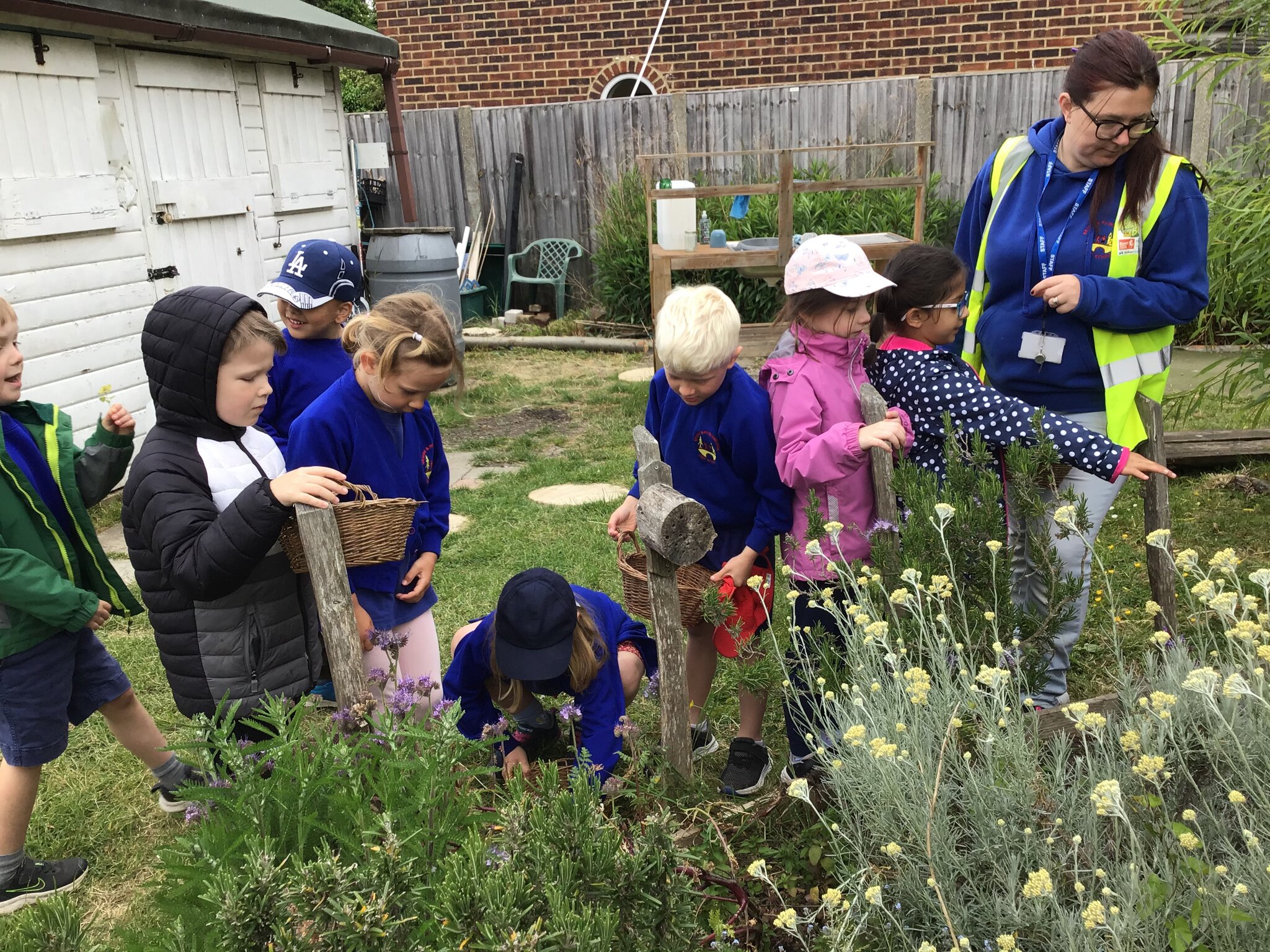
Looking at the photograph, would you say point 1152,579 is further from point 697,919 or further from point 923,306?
point 697,919

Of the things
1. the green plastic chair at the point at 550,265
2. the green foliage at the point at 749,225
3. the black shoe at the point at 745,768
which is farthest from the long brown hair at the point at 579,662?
the green plastic chair at the point at 550,265

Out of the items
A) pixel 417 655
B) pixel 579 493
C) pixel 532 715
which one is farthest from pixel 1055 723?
pixel 579 493

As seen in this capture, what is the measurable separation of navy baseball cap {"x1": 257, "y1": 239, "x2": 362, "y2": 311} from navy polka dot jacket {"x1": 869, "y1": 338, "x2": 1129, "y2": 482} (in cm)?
195

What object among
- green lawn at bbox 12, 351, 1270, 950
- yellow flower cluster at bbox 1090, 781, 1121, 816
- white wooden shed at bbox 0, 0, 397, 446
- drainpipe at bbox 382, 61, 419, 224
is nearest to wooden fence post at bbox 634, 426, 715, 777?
green lawn at bbox 12, 351, 1270, 950

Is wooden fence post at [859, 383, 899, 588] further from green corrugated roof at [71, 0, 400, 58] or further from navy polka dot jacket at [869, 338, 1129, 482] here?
green corrugated roof at [71, 0, 400, 58]

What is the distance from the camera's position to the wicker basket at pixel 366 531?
2496 millimetres

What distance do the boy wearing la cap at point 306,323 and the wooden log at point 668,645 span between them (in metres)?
1.62

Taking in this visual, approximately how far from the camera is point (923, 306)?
2.90 meters

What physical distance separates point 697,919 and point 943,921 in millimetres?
509

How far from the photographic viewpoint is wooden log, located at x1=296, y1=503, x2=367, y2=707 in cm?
244

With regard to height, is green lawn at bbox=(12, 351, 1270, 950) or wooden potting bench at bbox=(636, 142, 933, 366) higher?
wooden potting bench at bbox=(636, 142, 933, 366)

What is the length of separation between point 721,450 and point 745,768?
3.30 ft

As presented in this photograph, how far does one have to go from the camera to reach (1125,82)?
8.89ft

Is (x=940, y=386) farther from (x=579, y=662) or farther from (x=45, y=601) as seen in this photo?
(x=45, y=601)
